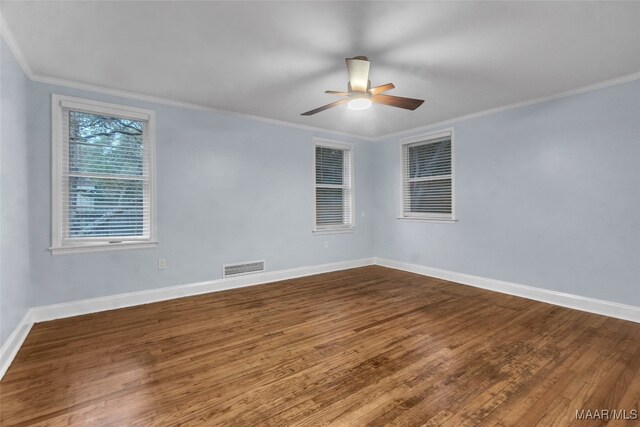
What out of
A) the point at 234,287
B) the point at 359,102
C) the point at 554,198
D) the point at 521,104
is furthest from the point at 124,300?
the point at 521,104

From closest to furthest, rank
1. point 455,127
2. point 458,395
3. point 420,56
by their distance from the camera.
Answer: point 458,395, point 420,56, point 455,127

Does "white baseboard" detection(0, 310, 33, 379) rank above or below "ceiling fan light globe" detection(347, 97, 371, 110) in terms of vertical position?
below

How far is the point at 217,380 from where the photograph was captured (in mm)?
2000

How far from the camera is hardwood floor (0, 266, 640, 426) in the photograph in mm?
1689

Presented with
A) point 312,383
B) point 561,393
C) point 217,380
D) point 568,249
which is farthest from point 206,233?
point 568,249

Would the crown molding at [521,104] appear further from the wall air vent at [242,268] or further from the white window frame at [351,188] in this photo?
the wall air vent at [242,268]

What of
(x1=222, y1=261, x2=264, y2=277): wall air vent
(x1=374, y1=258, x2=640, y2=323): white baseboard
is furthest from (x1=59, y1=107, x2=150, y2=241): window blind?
(x1=374, y1=258, x2=640, y2=323): white baseboard

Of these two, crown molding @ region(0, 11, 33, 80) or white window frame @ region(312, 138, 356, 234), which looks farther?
white window frame @ region(312, 138, 356, 234)

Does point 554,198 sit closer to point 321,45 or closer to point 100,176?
point 321,45

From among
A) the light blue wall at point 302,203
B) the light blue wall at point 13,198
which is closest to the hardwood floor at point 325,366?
the light blue wall at point 13,198

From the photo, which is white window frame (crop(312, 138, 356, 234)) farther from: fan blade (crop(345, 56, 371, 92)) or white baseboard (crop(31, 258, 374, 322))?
fan blade (crop(345, 56, 371, 92))

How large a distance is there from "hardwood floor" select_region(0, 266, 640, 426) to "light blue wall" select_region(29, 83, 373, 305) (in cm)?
45

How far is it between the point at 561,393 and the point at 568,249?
2.24m

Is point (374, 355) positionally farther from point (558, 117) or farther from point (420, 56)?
point (558, 117)
